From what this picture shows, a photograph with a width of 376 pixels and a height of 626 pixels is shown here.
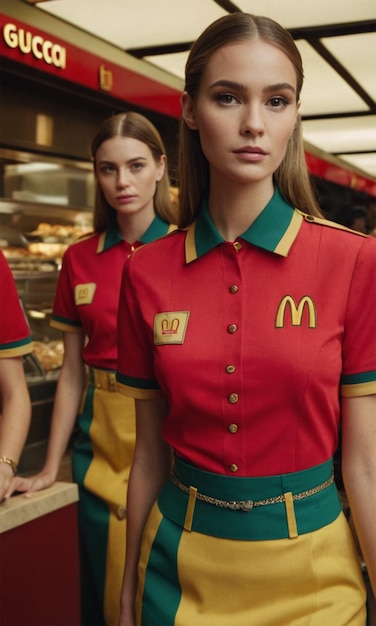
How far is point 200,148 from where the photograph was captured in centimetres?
138

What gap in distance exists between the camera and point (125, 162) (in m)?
2.33

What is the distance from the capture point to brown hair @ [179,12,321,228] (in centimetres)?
118

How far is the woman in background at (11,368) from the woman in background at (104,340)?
1.62 feet

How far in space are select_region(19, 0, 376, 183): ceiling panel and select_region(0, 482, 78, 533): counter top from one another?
2.29m

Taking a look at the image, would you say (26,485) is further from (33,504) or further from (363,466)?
(363,466)

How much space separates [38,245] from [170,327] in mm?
3591

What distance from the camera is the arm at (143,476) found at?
1386 millimetres

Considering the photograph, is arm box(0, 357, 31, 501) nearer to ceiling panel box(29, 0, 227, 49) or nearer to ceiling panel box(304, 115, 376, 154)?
ceiling panel box(29, 0, 227, 49)

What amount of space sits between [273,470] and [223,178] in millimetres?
480

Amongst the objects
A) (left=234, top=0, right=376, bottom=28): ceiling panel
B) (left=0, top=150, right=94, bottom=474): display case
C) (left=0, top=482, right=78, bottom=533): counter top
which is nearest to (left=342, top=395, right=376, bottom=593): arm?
(left=0, top=482, right=78, bottom=533): counter top

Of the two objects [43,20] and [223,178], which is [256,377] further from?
[43,20]

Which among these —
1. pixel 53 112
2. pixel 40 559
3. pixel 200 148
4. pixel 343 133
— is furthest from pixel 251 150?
pixel 343 133

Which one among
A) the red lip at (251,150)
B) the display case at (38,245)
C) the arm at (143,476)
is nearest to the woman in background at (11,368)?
the arm at (143,476)

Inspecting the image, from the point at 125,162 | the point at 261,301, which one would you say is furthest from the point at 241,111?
the point at 125,162
